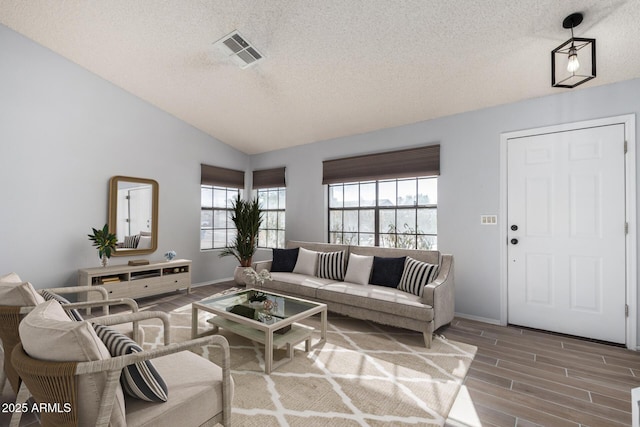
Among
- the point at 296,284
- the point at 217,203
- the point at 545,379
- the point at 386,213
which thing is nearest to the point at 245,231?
the point at 217,203

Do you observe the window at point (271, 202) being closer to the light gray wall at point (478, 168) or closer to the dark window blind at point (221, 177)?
the dark window blind at point (221, 177)

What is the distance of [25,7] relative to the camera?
9.96 ft

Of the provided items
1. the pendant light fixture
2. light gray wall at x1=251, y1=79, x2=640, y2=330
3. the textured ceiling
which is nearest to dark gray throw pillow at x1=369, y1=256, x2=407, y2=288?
light gray wall at x1=251, y1=79, x2=640, y2=330

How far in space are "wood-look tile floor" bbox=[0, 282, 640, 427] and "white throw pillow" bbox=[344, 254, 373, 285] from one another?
3.56 ft

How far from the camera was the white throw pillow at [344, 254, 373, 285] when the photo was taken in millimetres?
3738

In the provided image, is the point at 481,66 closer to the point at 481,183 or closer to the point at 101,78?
the point at 481,183

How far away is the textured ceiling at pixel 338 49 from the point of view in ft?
7.94

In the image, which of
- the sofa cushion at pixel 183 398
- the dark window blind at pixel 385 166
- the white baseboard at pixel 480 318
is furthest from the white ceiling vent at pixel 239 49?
the white baseboard at pixel 480 318

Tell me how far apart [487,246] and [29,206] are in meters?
5.55

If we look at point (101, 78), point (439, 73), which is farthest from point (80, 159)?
point (439, 73)

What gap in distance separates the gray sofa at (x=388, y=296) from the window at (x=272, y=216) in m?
1.76

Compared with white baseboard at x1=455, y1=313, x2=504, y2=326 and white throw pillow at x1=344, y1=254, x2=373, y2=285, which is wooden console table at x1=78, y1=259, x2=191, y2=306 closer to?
white throw pillow at x1=344, y1=254, x2=373, y2=285

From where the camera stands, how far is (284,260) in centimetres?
455

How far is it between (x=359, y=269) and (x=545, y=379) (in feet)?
6.68
